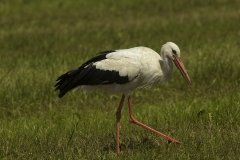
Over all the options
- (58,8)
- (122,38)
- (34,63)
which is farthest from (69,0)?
(34,63)

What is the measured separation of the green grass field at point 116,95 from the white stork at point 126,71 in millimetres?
495

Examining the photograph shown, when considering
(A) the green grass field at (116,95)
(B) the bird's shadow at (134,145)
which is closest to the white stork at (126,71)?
(B) the bird's shadow at (134,145)

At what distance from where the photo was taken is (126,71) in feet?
22.7

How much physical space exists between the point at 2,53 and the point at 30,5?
5.15m

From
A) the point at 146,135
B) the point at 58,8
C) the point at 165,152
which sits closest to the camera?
the point at 165,152

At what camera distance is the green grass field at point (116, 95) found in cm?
688

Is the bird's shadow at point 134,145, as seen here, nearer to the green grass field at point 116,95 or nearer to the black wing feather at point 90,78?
the green grass field at point 116,95

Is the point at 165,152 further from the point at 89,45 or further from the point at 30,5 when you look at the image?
the point at 30,5

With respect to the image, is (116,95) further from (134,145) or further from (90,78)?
(134,145)

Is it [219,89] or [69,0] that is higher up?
[69,0]

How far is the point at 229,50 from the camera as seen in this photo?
35.9ft

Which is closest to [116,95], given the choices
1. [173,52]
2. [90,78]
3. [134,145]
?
[90,78]

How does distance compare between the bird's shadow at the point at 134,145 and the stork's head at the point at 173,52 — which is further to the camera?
the stork's head at the point at 173,52

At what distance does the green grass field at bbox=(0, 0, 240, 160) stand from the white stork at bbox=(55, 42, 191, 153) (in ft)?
1.62
